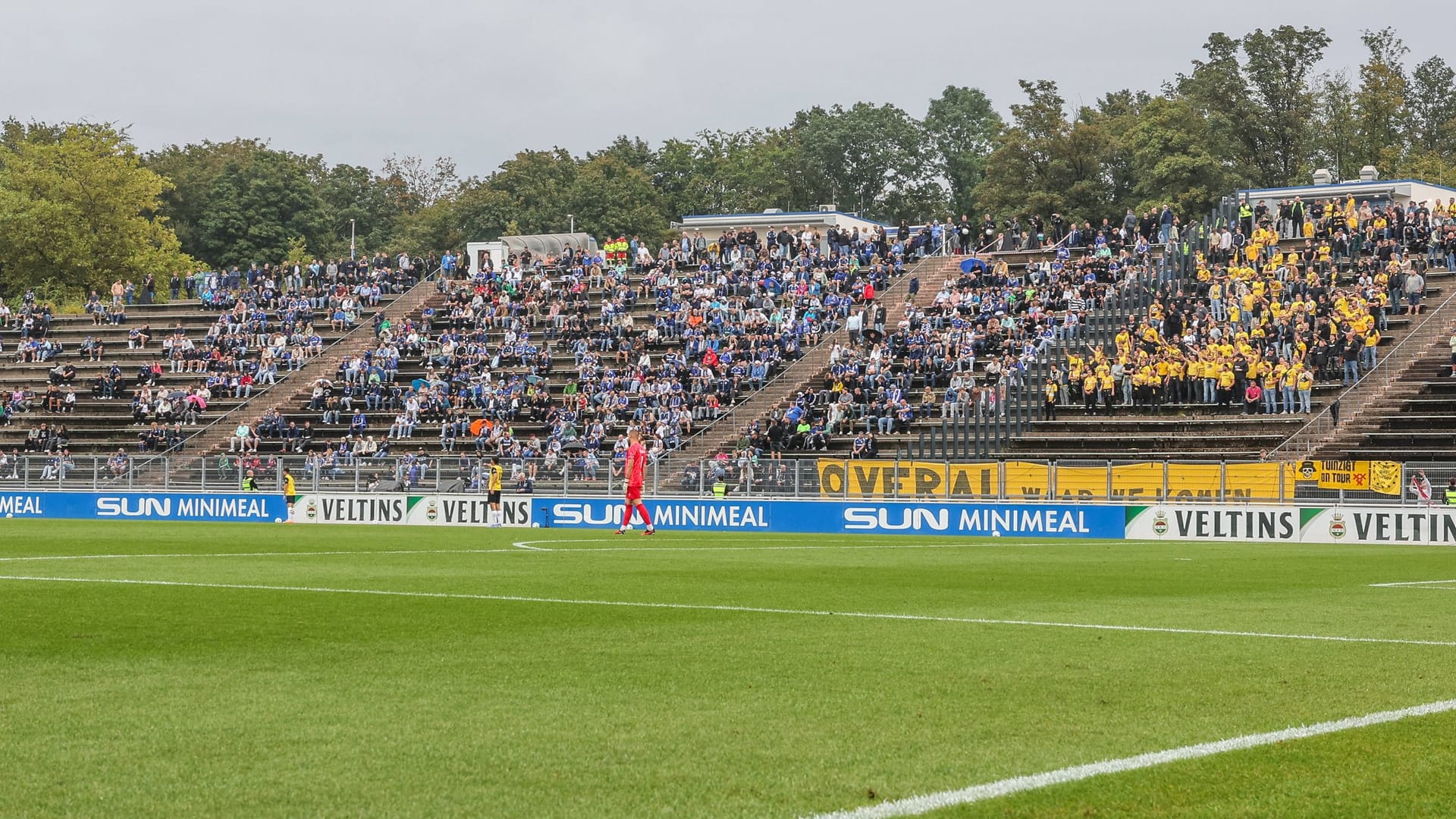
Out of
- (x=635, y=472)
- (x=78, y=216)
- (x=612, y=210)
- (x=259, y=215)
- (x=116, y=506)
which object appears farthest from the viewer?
(x=259, y=215)

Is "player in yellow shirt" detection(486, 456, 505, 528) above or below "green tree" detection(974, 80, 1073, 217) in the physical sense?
below

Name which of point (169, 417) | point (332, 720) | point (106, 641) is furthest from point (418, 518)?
point (332, 720)

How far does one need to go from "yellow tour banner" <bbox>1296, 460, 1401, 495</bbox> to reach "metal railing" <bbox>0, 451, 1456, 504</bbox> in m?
0.07

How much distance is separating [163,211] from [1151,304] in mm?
85287

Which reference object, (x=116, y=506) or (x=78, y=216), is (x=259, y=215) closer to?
(x=78, y=216)

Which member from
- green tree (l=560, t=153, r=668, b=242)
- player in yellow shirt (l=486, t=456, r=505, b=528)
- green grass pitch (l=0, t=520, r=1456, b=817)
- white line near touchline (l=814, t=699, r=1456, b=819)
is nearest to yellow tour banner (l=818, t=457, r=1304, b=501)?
player in yellow shirt (l=486, t=456, r=505, b=528)

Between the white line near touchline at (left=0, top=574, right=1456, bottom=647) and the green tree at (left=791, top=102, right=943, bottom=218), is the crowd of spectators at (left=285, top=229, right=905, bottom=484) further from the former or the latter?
the green tree at (left=791, top=102, right=943, bottom=218)

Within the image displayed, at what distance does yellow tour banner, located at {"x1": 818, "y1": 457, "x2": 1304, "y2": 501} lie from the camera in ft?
126

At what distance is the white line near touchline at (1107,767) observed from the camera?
6.41 m

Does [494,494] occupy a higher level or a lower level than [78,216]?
lower

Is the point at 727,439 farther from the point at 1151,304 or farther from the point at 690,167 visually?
the point at 690,167

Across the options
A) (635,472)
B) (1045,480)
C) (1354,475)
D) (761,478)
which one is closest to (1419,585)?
(635,472)

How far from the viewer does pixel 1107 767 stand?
7262 mm

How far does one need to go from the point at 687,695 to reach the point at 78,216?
92.7m
